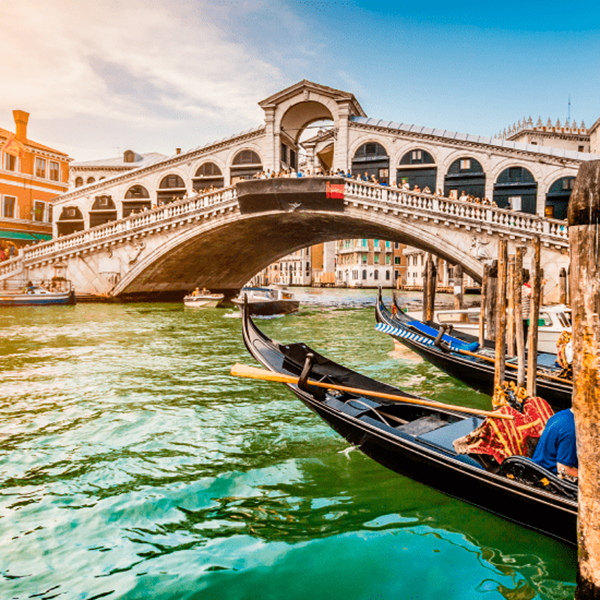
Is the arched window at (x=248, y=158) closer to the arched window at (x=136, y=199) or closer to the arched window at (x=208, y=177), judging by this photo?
the arched window at (x=208, y=177)

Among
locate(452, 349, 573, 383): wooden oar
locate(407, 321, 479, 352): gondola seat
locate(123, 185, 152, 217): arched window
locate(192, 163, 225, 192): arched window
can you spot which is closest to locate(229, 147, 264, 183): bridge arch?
locate(192, 163, 225, 192): arched window

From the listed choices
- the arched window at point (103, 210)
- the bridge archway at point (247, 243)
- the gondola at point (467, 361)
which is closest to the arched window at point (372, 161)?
the bridge archway at point (247, 243)

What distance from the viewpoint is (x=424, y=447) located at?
9.68ft

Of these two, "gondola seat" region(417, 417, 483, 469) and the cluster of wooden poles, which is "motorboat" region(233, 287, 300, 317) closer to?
the cluster of wooden poles

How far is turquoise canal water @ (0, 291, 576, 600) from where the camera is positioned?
231cm

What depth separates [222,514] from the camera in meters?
2.89

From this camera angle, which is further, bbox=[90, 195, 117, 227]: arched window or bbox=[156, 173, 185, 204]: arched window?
bbox=[90, 195, 117, 227]: arched window

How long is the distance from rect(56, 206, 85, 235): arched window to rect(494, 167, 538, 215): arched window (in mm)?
16825

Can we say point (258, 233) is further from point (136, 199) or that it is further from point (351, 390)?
point (351, 390)

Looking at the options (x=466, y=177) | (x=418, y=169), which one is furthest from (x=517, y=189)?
(x=418, y=169)

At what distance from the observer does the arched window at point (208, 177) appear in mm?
19328

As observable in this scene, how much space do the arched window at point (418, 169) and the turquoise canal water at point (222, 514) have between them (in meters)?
12.2

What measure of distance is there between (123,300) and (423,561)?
54.9ft

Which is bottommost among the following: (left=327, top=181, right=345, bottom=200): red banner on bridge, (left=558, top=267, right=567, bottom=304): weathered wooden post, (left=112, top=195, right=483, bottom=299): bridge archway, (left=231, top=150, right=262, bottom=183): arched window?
(left=558, top=267, right=567, bottom=304): weathered wooden post
